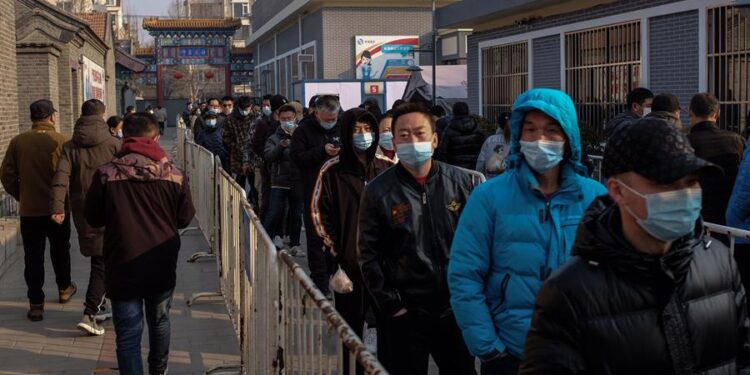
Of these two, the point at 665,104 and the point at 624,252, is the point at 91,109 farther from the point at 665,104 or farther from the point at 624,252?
the point at 624,252

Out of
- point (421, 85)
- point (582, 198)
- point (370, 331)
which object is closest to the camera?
point (582, 198)

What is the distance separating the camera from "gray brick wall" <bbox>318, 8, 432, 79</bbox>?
34.9 metres

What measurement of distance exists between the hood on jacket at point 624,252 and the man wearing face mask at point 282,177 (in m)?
8.18

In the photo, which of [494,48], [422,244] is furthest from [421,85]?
[422,244]

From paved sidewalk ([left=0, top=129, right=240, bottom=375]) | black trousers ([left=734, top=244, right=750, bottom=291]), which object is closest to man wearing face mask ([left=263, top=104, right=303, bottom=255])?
paved sidewalk ([left=0, top=129, right=240, bottom=375])

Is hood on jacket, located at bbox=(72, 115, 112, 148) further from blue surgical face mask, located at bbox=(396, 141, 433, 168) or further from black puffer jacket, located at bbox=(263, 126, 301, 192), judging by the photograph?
blue surgical face mask, located at bbox=(396, 141, 433, 168)

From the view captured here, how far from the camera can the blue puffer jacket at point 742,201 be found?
243 inches

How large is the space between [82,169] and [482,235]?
15.7 ft

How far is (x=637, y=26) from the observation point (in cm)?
1511

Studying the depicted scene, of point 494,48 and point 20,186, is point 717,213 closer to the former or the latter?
point 20,186

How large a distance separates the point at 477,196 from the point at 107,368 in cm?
397

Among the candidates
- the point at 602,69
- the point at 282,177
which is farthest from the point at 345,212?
the point at 602,69

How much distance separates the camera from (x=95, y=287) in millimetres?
7578

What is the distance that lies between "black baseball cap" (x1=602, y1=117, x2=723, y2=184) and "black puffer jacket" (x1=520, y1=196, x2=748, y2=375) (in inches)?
6.7
